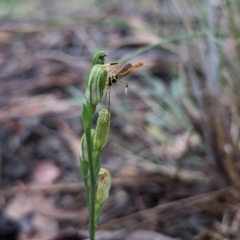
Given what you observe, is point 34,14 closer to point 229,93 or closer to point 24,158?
point 24,158

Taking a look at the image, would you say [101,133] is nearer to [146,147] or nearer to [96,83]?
[96,83]

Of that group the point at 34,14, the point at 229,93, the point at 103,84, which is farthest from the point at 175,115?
the point at 34,14

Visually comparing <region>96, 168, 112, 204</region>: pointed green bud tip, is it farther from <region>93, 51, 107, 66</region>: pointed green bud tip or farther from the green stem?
<region>93, 51, 107, 66</region>: pointed green bud tip

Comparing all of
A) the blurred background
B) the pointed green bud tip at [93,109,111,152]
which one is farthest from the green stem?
the blurred background

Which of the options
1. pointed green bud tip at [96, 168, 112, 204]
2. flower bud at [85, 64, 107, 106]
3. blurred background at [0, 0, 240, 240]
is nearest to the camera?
flower bud at [85, 64, 107, 106]

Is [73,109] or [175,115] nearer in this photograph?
[175,115]
